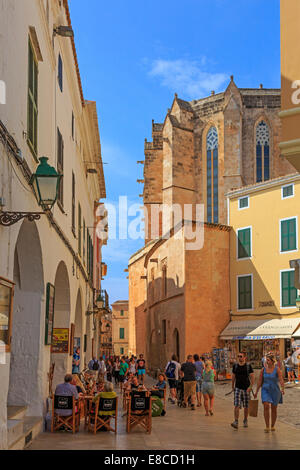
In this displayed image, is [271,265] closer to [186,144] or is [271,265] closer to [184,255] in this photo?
[184,255]

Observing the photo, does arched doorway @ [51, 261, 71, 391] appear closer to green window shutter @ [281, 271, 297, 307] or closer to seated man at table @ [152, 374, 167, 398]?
seated man at table @ [152, 374, 167, 398]

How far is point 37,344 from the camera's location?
33.1ft

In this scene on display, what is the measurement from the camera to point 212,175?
47.3 meters

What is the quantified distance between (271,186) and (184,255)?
573 centimetres

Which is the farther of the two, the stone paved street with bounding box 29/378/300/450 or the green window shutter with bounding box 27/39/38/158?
the stone paved street with bounding box 29/378/300/450

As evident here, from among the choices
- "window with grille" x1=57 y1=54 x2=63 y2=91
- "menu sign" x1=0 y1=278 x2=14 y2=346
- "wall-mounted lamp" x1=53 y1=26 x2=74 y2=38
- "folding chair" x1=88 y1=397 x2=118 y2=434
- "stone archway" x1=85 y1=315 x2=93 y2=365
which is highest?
"wall-mounted lamp" x1=53 y1=26 x2=74 y2=38

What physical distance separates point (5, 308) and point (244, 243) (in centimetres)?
2628

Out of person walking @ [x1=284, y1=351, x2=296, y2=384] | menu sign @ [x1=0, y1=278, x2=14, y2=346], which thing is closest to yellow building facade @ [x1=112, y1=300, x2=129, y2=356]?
person walking @ [x1=284, y1=351, x2=296, y2=384]

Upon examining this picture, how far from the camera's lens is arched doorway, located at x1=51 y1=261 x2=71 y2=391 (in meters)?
13.9

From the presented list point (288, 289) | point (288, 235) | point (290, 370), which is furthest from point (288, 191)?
point (290, 370)

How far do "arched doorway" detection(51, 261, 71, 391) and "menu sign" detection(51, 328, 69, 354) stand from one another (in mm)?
154

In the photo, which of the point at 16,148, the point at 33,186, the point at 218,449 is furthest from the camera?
the point at 218,449

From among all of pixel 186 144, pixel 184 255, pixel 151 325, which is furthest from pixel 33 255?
pixel 186 144

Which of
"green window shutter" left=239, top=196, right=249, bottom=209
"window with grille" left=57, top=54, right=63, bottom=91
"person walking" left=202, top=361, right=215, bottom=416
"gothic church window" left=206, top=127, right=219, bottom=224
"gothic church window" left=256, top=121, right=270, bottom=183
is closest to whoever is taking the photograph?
"window with grille" left=57, top=54, right=63, bottom=91
